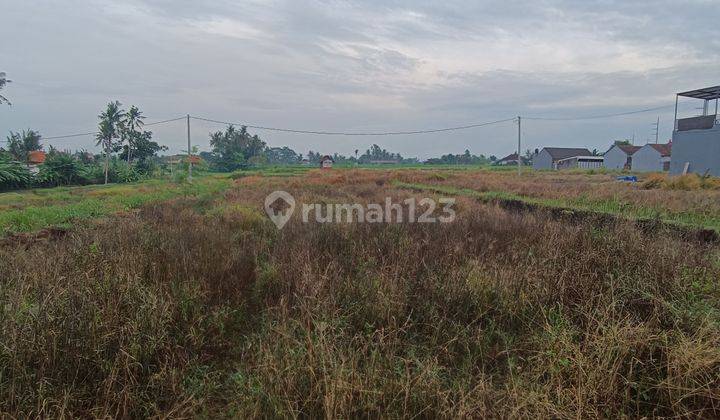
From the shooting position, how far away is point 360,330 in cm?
309

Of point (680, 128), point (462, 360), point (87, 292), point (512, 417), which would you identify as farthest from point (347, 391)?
point (680, 128)

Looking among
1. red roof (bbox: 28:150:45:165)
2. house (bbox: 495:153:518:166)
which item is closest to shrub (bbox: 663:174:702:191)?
red roof (bbox: 28:150:45:165)

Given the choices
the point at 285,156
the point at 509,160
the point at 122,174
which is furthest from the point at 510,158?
the point at 122,174

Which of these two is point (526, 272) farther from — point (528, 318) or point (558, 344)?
point (558, 344)

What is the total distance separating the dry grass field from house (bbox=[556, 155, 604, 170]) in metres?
52.2

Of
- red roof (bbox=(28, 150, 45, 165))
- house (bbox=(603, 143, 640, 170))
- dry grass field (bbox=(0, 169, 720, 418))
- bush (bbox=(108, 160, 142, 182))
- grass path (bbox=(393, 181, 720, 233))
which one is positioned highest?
house (bbox=(603, 143, 640, 170))

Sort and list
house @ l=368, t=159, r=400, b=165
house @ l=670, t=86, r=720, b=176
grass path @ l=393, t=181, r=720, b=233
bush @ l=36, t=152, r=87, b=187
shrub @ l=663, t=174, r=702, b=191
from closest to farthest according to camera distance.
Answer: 1. grass path @ l=393, t=181, r=720, b=233
2. shrub @ l=663, t=174, r=702, b=191
3. house @ l=670, t=86, r=720, b=176
4. bush @ l=36, t=152, r=87, b=187
5. house @ l=368, t=159, r=400, b=165

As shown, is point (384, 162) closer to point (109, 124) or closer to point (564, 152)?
point (564, 152)

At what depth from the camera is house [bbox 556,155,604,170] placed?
49562 mm

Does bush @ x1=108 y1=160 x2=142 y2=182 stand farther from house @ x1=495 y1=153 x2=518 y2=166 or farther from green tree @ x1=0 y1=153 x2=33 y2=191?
house @ x1=495 y1=153 x2=518 y2=166

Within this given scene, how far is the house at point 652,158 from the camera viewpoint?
35688 millimetres

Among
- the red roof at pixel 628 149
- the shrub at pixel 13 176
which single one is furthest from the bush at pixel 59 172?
the red roof at pixel 628 149

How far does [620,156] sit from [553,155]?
342 inches

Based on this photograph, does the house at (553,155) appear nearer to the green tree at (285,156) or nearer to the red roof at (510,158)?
the red roof at (510,158)
